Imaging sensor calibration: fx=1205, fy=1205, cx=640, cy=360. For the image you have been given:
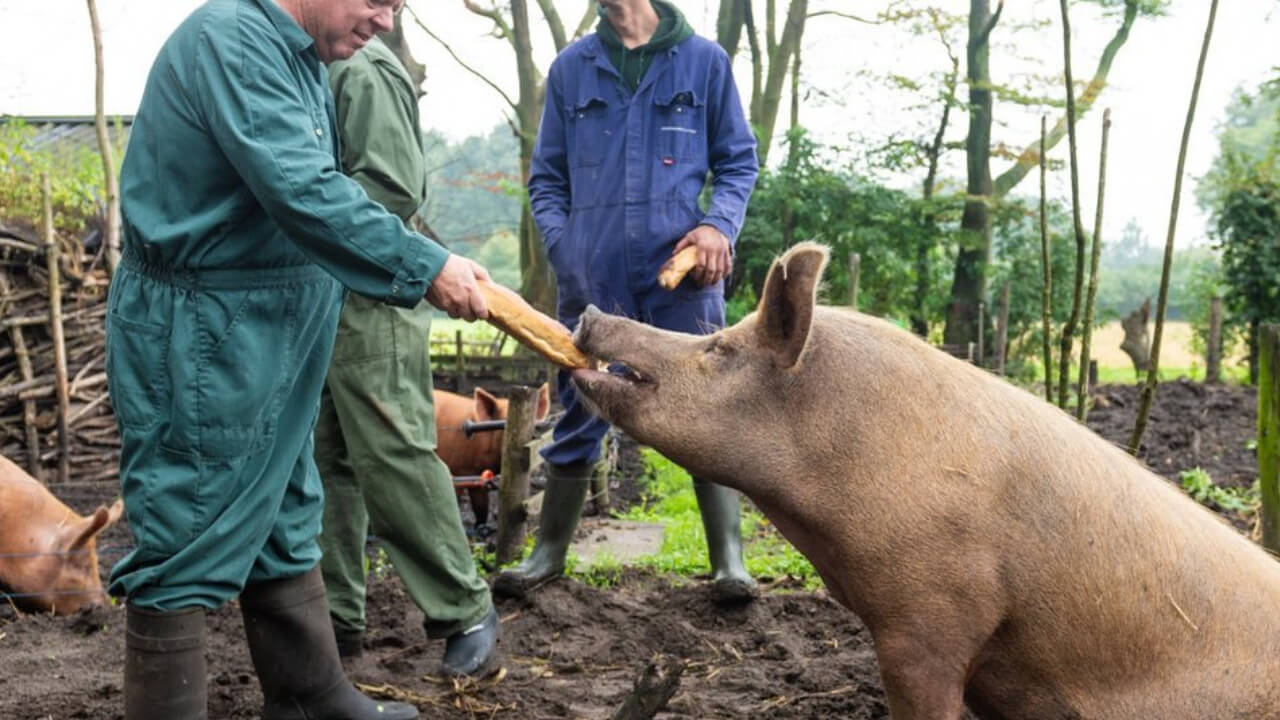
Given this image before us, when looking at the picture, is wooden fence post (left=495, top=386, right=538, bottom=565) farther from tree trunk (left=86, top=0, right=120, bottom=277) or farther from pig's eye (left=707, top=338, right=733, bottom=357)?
tree trunk (left=86, top=0, right=120, bottom=277)

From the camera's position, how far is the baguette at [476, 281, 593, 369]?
2.94 meters

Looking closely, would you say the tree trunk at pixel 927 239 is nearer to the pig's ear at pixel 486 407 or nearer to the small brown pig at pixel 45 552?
the pig's ear at pixel 486 407

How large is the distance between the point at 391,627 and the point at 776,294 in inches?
109

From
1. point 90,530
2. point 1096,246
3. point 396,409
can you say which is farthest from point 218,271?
point 90,530

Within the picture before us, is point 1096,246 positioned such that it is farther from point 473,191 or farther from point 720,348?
point 473,191

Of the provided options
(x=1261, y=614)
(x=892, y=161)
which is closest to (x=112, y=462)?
(x=1261, y=614)

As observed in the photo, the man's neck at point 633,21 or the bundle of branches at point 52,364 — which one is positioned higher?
the man's neck at point 633,21

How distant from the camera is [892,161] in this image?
65.0 ft

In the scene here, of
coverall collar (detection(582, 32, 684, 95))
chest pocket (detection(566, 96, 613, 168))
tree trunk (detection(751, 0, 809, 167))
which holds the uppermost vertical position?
tree trunk (detection(751, 0, 809, 167))

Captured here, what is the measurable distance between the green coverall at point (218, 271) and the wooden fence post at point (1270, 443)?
3196 mm

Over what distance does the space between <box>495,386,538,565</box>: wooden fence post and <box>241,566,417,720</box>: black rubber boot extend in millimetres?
2439

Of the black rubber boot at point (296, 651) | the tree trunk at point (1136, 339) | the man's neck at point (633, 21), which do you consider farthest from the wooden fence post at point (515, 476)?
the tree trunk at point (1136, 339)

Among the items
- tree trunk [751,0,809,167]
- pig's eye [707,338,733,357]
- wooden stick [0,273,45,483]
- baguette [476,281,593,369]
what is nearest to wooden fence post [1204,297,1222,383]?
tree trunk [751,0,809,167]

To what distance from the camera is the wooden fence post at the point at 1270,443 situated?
437 cm
